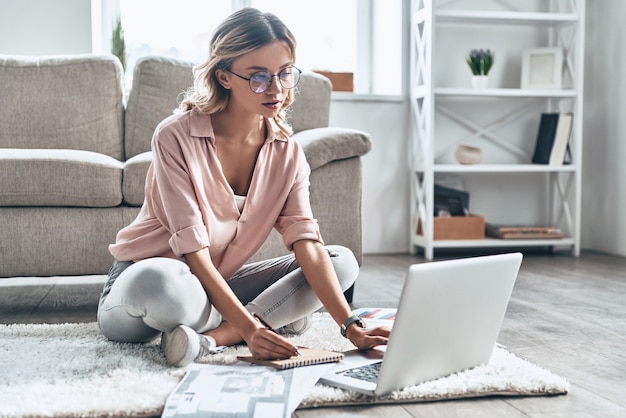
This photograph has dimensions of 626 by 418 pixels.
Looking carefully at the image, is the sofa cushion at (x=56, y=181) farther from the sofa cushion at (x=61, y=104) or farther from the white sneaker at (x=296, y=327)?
the white sneaker at (x=296, y=327)

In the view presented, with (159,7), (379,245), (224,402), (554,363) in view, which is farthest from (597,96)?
(224,402)

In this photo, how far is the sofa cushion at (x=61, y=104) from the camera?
9.96 feet

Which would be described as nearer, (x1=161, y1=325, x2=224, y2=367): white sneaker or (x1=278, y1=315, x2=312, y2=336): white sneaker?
(x1=161, y1=325, x2=224, y2=367): white sneaker

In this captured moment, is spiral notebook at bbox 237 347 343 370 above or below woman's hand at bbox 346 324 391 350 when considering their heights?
below

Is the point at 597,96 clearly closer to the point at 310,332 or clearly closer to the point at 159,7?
the point at 159,7

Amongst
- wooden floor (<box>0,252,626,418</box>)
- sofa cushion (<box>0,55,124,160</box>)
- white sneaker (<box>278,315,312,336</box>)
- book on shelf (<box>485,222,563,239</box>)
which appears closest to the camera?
wooden floor (<box>0,252,626,418</box>)

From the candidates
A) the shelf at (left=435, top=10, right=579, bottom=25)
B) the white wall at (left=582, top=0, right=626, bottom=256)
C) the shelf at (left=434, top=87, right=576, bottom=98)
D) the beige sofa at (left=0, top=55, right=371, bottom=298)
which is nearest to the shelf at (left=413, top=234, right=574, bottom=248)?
the white wall at (left=582, top=0, right=626, bottom=256)

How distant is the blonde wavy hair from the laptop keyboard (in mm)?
597

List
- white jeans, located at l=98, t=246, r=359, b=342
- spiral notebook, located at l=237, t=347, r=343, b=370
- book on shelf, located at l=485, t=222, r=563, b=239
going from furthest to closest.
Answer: book on shelf, located at l=485, t=222, r=563, b=239 → white jeans, located at l=98, t=246, r=359, b=342 → spiral notebook, located at l=237, t=347, r=343, b=370

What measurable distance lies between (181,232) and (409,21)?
9.11 ft

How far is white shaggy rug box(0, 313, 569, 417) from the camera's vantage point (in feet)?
4.13

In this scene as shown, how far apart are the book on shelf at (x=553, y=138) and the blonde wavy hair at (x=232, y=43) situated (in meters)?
2.59

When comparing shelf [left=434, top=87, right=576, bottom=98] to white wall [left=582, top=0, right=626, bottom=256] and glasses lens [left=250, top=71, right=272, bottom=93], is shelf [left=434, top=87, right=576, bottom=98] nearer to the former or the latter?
white wall [left=582, top=0, right=626, bottom=256]

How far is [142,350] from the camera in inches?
66.1
